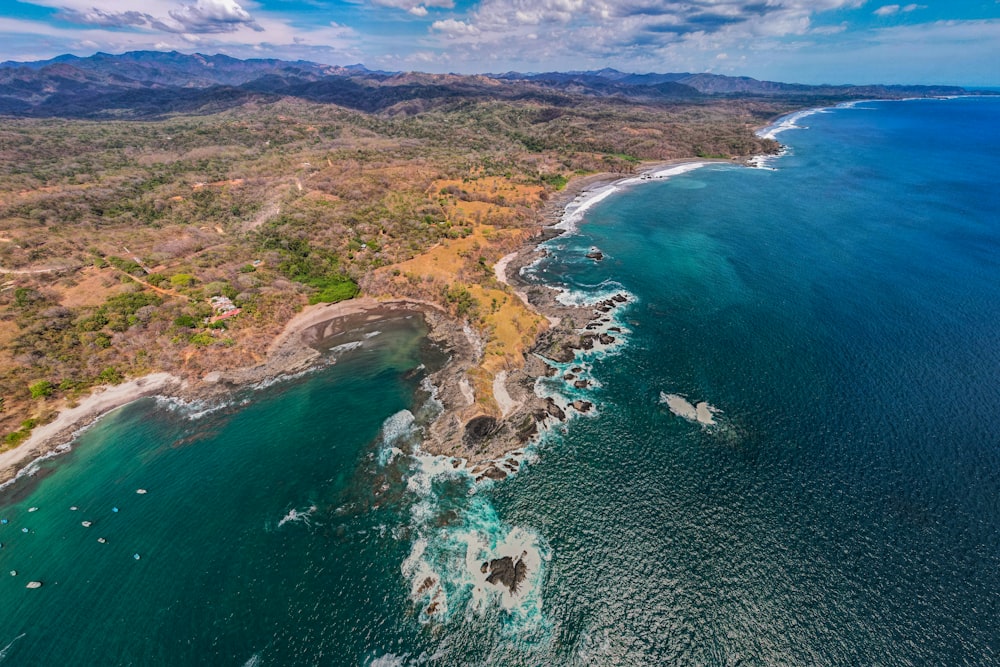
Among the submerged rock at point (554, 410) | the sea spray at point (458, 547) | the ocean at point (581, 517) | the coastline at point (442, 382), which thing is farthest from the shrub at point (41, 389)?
the submerged rock at point (554, 410)

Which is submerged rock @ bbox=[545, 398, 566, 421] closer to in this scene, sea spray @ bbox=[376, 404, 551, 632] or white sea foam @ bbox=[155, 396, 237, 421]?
sea spray @ bbox=[376, 404, 551, 632]

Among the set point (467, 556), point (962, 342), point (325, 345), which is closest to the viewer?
point (467, 556)

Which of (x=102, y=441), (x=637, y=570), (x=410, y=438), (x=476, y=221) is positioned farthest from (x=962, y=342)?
(x=102, y=441)

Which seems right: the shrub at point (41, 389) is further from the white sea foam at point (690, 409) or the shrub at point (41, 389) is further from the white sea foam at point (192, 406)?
the white sea foam at point (690, 409)

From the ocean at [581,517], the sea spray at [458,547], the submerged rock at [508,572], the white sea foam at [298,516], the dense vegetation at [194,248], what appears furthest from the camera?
the dense vegetation at [194,248]

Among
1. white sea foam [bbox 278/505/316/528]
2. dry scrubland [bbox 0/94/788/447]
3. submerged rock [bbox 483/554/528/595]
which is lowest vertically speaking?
submerged rock [bbox 483/554/528/595]

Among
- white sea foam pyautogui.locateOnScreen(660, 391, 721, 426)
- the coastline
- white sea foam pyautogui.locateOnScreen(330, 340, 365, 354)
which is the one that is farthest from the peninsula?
white sea foam pyautogui.locateOnScreen(660, 391, 721, 426)

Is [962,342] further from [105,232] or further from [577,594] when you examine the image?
[105,232]
